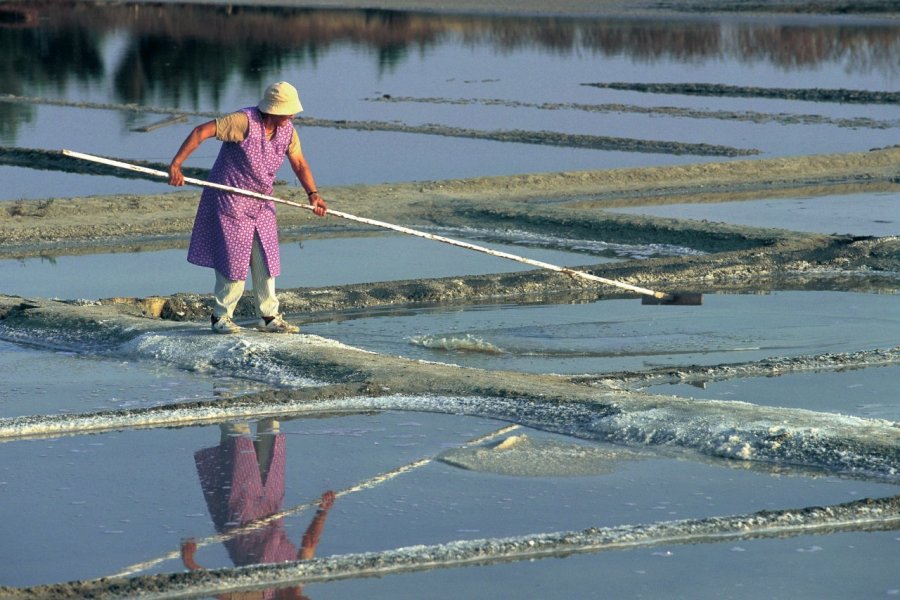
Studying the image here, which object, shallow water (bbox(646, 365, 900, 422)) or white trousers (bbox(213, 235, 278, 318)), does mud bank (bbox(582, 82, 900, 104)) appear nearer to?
shallow water (bbox(646, 365, 900, 422))

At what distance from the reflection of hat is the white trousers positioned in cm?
59

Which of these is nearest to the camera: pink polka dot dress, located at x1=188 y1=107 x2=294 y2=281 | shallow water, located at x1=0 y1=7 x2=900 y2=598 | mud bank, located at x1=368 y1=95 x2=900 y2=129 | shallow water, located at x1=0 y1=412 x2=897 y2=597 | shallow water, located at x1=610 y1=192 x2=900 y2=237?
shallow water, located at x1=0 y1=7 x2=900 y2=598

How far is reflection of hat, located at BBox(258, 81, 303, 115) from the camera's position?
6.61 metres

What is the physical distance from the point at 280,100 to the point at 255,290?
3.08 ft

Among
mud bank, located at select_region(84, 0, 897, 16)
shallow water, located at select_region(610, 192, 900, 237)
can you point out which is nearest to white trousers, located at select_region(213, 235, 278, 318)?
shallow water, located at select_region(610, 192, 900, 237)

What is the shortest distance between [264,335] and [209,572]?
2.94 metres

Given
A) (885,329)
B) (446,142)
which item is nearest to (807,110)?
(446,142)

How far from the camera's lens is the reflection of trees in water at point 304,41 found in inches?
1041

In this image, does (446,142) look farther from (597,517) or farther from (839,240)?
(597,517)

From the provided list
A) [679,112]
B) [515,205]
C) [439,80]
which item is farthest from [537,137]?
[439,80]

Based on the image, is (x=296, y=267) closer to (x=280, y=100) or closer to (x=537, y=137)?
(x=280, y=100)

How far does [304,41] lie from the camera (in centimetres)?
3441

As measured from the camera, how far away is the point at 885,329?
7.75 metres

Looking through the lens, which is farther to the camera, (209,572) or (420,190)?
(420,190)
